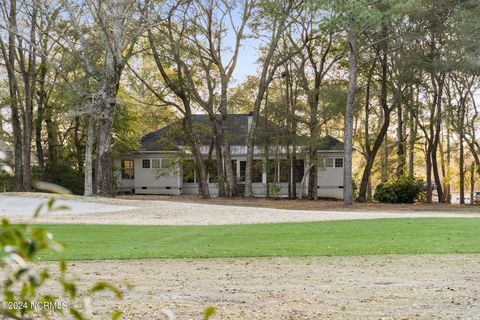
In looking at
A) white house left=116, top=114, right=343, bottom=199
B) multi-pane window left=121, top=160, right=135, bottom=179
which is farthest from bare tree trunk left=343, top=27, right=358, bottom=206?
multi-pane window left=121, top=160, right=135, bottom=179

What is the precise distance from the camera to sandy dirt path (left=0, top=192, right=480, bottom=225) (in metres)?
18.5

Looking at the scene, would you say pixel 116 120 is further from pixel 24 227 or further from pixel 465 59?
pixel 24 227

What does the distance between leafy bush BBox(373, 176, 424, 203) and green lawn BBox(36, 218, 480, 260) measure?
1476 centimetres

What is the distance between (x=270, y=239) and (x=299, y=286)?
5.46 meters

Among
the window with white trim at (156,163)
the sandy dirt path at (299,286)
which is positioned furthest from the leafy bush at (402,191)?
the sandy dirt path at (299,286)

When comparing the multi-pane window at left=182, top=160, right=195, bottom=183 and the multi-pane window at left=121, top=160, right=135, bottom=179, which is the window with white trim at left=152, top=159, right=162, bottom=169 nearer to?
the multi-pane window at left=121, top=160, right=135, bottom=179

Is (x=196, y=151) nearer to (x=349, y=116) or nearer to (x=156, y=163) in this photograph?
(x=156, y=163)

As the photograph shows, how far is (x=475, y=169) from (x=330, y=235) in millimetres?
24657

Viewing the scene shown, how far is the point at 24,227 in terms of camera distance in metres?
1.37

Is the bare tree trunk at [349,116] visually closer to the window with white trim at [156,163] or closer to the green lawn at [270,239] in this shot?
the green lawn at [270,239]

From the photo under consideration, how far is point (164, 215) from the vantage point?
67.7 feet

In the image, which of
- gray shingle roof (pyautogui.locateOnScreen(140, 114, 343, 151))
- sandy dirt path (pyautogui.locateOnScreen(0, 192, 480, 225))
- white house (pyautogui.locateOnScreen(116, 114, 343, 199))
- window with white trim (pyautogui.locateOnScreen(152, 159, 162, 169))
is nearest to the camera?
sandy dirt path (pyautogui.locateOnScreen(0, 192, 480, 225))

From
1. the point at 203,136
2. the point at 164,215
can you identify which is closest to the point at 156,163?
the point at 203,136

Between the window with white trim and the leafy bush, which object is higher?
the window with white trim
